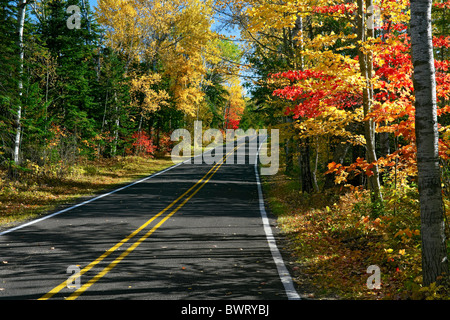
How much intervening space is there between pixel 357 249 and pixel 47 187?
13.4 m

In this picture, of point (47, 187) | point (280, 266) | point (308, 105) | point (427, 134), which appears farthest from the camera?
point (47, 187)

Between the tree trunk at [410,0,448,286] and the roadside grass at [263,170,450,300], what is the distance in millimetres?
550

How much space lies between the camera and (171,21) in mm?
31969

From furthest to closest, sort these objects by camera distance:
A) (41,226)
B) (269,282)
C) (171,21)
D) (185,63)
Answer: (185,63) → (171,21) → (41,226) → (269,282)

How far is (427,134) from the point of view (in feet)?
15.7

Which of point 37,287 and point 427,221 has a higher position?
point 427,221

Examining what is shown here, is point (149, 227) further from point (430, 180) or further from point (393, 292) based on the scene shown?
point (430, 180)

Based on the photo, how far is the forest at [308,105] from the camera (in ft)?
19.6

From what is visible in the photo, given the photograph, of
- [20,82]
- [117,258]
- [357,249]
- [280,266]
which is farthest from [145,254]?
[20,82]

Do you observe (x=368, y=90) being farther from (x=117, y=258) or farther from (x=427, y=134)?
(x=117, y=258)

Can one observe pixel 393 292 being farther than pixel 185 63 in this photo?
No

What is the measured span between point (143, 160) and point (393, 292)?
28.5 metres

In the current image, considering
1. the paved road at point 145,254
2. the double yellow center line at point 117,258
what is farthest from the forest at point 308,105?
the double yellow center line at point 117,258
